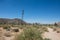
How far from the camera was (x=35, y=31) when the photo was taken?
51.3ft

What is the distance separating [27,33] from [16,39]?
4.55 feet

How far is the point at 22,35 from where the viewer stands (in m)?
15.1

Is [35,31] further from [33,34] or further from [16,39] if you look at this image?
[16,39]

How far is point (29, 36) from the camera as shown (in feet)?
49.6

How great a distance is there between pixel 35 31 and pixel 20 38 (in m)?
1.72

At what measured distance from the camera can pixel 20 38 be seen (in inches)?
597

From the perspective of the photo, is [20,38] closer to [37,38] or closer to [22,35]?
[22,35]

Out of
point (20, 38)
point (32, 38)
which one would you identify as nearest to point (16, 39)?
point (20, 38)

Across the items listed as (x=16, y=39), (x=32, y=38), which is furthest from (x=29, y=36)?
(x=16, y=39)

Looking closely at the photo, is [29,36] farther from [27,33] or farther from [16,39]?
[16,39]

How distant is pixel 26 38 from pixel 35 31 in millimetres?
1280

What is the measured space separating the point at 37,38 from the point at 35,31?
0.80m

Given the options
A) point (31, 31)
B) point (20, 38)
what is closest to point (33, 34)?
point (31, 31)

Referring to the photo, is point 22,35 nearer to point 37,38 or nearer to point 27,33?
point 27,33
